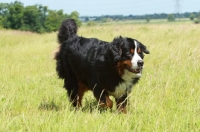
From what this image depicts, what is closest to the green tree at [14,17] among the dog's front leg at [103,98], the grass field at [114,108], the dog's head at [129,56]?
the grass field at [114,108]

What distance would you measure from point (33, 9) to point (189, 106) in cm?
6522

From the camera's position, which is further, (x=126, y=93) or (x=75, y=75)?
(x=75, y=75)

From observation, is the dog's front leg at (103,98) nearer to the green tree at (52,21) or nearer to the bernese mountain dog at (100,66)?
the bernese mountain dog at (100,66)

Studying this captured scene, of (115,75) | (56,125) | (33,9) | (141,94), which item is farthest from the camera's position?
(33,9)

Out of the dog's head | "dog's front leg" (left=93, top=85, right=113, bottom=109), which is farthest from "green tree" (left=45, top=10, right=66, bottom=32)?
the dog's head

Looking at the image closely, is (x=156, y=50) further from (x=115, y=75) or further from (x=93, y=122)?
(x=93, y=122)

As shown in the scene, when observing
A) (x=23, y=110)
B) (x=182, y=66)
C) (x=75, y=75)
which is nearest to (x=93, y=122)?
(x=23, y=110)

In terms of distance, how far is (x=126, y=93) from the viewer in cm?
520

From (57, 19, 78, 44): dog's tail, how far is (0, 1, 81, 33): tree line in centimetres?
5891

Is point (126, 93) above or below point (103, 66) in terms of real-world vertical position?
below

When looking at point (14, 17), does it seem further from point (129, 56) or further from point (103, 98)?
point (129, 56)

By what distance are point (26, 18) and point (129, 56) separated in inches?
2571

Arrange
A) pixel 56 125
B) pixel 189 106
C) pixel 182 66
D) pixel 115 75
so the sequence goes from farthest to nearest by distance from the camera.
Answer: pixel 182 66, pixel 115 75, pixel 189 106, pixel 56 125

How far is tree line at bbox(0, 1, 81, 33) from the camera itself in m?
66.7
